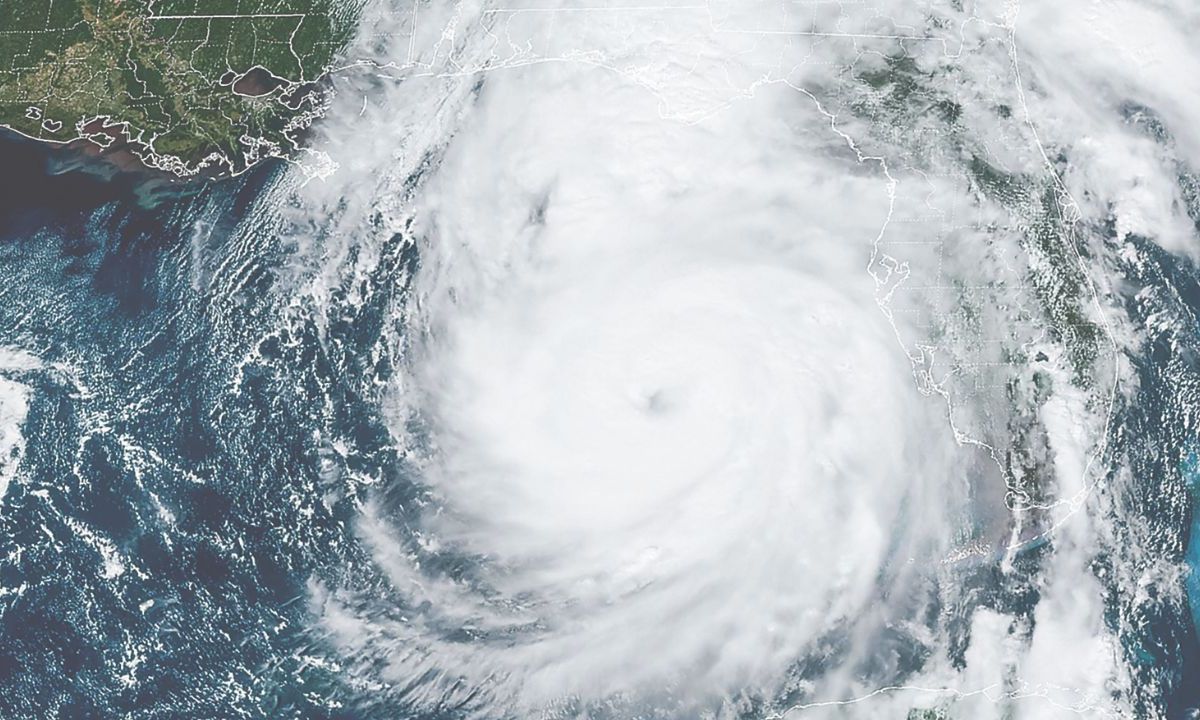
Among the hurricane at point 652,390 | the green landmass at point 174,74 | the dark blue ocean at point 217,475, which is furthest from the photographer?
the green landmass at point 174,74

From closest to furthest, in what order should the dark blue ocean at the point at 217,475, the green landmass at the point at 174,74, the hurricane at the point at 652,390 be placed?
the hurricane at the point at 652,390
the dark blue ocean at the point at 217,475
the green landmass at the point at 174,74

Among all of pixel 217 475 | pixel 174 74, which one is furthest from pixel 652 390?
pixel 174 74

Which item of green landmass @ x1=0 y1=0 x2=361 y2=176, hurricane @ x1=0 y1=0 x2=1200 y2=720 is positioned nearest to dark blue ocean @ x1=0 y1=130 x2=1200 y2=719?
hurricane @ x1=0 y1=0 x2=1200 y2=720

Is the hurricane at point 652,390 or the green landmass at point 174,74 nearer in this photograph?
the hurricane at point 652,390

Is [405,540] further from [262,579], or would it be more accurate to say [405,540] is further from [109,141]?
[109,141]

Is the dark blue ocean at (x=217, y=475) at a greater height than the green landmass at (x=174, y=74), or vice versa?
the green landmass at (x=174, y=74)

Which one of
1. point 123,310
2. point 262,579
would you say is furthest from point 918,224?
point 123,310

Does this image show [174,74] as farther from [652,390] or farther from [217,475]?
[652,390]

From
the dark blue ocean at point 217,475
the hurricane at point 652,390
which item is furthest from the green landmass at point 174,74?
the dark blue ocean at point 217,475

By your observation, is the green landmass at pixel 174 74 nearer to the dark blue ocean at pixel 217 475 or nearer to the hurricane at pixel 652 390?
the hurricane at pixel 652 390

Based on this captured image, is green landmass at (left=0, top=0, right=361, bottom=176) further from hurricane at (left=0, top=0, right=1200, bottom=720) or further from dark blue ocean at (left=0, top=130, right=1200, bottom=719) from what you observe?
dark blue ocean at (left=0, top=130, right=1200, bottom=719)
